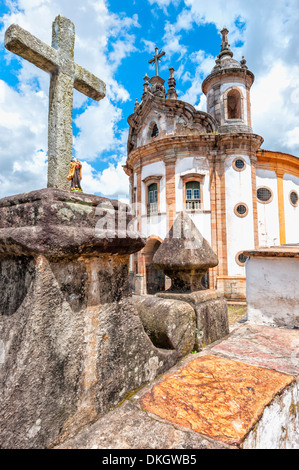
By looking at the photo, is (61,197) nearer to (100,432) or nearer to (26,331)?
(26,331)

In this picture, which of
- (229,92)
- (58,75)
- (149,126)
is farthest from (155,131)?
(58,75)

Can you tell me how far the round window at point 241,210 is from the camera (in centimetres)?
1456

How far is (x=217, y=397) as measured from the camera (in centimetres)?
158

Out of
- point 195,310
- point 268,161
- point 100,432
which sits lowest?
point 100,432

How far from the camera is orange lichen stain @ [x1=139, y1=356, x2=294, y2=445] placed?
1.36 m

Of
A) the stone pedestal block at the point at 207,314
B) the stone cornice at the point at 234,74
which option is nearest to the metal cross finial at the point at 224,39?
the stone cornice at the point at 234,74

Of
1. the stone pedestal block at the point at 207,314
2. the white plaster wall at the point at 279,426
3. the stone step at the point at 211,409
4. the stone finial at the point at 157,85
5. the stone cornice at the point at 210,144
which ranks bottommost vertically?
the white plaster wall at the point at 279,426

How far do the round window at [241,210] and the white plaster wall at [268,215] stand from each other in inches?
51.2

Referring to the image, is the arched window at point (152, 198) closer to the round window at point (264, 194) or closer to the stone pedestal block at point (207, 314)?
the round window at point (264, 194)

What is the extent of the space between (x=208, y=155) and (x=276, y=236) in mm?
5940

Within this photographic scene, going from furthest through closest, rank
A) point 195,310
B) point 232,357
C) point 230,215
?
1. point 230,215
2. point 195,310
3. point 232,357

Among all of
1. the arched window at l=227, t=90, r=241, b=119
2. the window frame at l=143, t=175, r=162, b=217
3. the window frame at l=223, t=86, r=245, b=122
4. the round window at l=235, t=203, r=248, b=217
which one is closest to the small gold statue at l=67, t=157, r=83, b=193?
the window frame at l=143, t=175, r=162, b=217

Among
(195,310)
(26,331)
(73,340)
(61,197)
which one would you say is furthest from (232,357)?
(61,197)

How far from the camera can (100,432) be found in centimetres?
132
